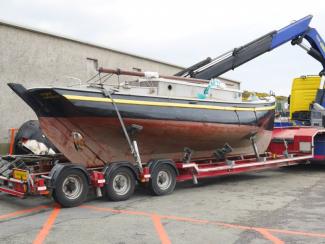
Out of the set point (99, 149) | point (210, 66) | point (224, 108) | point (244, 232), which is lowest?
point (244, 232)

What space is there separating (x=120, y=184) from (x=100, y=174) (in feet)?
1.95

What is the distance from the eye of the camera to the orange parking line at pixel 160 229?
5.23 meters

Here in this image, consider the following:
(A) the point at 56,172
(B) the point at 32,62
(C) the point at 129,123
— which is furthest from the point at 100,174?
(B) the point at 32,62

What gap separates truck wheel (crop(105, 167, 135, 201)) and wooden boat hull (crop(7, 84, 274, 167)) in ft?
1.85

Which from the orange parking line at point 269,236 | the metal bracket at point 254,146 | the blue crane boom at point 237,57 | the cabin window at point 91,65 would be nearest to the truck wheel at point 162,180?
the orange parking line at point 269,236

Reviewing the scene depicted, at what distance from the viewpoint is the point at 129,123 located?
8.00m

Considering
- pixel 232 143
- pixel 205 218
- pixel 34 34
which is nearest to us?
pixel 205 218

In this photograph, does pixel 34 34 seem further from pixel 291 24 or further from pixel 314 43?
pixel 314 43

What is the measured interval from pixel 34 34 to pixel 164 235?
9.65 metres

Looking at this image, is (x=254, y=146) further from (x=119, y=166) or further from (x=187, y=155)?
(x=119, y=166)

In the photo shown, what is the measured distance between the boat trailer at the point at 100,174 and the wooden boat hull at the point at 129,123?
339 millimetres

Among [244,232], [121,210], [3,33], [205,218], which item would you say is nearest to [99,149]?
[121,210]

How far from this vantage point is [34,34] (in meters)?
13.1

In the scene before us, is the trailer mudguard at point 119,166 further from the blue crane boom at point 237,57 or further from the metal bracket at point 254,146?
the blue crane boom at point 237,57
